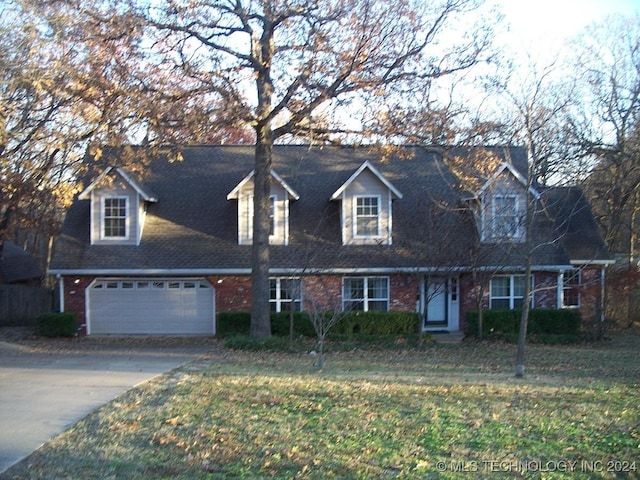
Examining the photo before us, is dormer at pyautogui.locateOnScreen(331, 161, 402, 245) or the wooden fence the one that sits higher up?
dormer at pyautogui.locateOnScreen(331, 161, 402, 245)

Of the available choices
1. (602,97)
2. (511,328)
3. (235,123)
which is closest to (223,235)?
(235,123)

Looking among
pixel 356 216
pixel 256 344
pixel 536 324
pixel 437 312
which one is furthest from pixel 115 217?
pixel 536 324

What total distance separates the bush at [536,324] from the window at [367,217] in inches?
178

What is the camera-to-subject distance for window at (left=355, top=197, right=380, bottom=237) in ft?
83.0

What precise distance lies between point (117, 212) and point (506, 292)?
1438 cm

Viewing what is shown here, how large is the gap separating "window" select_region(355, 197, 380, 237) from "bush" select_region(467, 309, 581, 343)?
4.51 meters

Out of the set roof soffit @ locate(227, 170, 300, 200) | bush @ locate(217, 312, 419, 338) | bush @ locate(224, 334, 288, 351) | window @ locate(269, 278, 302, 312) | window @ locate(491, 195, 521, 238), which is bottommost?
bush @ locate(224, 334, 288, 351)

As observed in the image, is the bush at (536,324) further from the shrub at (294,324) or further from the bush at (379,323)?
the shrub at (294,324)

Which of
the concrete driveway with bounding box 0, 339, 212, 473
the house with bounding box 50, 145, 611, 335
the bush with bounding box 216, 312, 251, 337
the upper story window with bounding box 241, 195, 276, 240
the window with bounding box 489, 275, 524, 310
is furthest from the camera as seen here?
the window with bounding box 489, 275, 524, 310

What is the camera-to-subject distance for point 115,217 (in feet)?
83.5

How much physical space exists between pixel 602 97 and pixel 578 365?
18605 millimetres

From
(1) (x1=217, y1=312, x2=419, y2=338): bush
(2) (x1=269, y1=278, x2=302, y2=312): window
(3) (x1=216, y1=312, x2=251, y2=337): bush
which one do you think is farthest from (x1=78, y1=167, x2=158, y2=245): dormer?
(1) (x1=217, y1=312, x2=419, y2=338): bush

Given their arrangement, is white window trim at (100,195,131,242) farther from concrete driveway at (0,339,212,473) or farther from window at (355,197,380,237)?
window at (355,197,380,237)

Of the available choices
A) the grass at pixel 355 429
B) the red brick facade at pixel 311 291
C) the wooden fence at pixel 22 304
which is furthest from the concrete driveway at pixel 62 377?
the wooden fence at pixel 22 304
